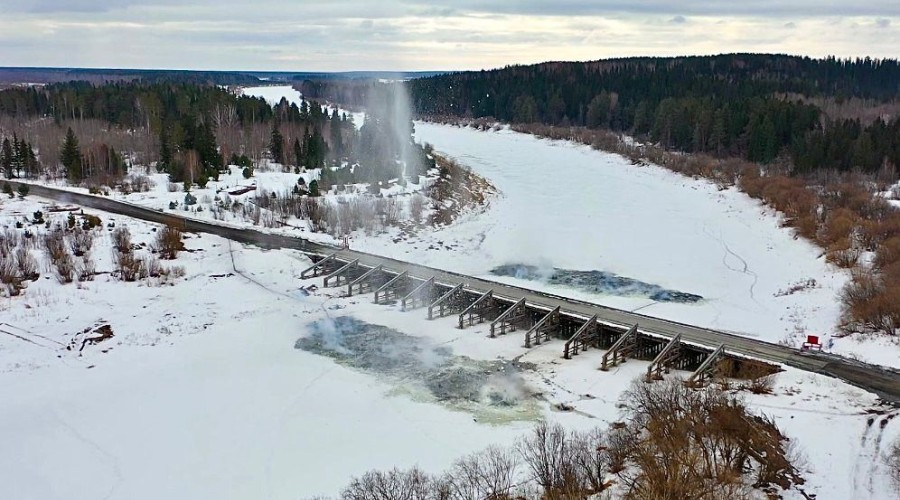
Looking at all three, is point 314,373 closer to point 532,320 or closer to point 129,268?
point 532,320

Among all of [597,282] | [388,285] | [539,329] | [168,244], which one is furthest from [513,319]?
[168,244]

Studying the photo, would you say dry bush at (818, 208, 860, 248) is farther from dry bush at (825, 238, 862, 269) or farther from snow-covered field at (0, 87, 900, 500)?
snow-covered field at (0, 87, 900, 500)

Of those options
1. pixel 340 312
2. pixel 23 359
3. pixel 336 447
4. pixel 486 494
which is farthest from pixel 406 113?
pixel 486 494

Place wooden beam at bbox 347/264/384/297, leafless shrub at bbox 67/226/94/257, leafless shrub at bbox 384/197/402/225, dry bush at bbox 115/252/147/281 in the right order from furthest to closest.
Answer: leafless shrub at bbox 384/197/402/225, leafless shrub at bbox 67/226/94/257, wooden beam at bbox 347/264/384/297, dry bush at bbox 115/252/147/281

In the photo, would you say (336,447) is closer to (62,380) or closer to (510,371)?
(510,371)

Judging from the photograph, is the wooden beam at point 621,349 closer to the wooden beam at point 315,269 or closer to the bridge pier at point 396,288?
the bridge pier at point 396,288

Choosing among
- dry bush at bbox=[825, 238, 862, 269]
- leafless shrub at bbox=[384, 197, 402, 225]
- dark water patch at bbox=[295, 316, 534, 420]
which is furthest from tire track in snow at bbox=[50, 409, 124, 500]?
dry bush at bbox=[825, 238, 862, 269]
